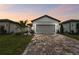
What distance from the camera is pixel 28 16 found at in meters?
6.22

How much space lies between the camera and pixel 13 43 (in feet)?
20.1

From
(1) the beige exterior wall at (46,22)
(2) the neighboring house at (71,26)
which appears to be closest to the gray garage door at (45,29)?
(1) the beige exterior wall at (46,22)

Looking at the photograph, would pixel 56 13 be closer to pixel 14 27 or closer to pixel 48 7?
pixel 48 7

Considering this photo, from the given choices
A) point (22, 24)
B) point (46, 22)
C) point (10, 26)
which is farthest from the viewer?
point (46, 22)

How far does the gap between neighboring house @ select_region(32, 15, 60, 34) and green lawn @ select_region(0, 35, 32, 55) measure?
47 centimetres

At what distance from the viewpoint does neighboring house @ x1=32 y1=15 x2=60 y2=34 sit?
6344 millimetres

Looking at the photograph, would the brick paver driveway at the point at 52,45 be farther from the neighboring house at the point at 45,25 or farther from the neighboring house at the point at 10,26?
the neighboring house at the point at 10,26

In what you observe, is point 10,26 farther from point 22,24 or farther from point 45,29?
point 45,29

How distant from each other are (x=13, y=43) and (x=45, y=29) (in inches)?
48.9

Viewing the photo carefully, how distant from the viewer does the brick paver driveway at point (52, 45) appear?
19.2 feet

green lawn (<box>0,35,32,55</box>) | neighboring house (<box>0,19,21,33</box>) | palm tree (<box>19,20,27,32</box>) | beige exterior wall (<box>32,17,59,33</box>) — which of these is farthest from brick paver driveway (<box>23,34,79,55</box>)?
neighboring house (<box>0,19,21,33</box>)

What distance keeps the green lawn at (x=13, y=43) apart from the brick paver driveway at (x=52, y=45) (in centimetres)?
18

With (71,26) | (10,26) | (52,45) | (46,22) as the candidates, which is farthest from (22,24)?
(71,26)
